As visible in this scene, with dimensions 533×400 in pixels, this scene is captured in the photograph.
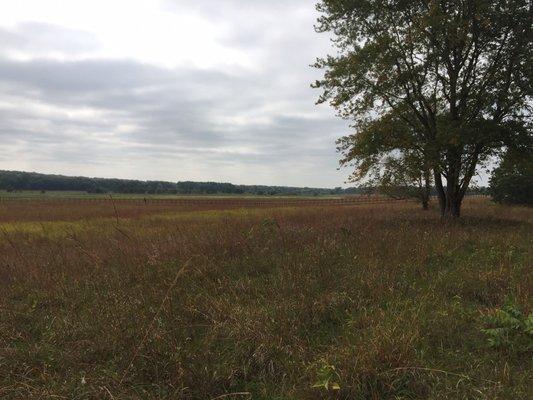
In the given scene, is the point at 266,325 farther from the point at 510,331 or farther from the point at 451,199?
the point at 451,199

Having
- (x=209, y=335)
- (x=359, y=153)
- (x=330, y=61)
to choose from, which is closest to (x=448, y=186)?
(x=359, y=153)

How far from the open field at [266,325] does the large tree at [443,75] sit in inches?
356

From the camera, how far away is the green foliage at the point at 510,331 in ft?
13.0

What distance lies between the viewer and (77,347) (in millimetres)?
4387

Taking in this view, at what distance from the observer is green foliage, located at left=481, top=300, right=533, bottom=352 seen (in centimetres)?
395

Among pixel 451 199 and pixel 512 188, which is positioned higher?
pixel 512 188

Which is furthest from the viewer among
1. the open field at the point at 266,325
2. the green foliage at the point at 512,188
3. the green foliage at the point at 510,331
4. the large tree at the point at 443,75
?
the green foliage at the point at 512,188

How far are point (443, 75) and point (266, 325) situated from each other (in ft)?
51.3

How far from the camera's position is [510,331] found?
4.14 m

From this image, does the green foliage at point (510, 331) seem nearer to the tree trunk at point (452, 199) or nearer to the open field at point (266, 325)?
the open field at point (266, 325)

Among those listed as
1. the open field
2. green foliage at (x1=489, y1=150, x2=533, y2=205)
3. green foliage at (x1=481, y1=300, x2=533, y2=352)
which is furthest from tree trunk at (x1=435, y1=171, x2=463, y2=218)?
green foliage at (x1=489, y1=150, x2=533, y2=205)

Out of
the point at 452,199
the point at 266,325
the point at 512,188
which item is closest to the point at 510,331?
the point at 266,325

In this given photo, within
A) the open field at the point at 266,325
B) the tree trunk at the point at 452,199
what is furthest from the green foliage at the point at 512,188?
the open field at the point at 266,325

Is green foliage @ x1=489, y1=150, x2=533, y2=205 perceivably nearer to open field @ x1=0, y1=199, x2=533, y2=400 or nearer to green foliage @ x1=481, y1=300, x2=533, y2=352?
open field @ x1=0, y1=199, x2=533, y2=400
